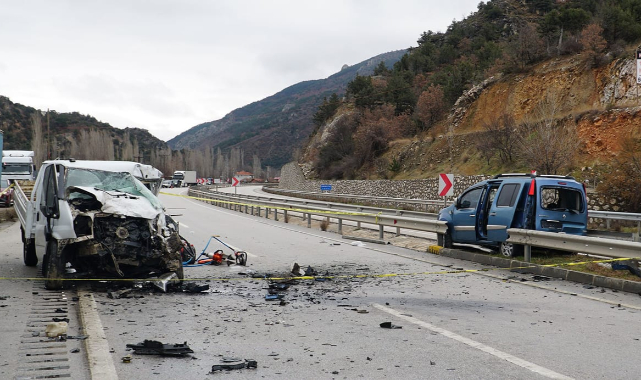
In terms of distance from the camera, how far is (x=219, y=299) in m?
8.06

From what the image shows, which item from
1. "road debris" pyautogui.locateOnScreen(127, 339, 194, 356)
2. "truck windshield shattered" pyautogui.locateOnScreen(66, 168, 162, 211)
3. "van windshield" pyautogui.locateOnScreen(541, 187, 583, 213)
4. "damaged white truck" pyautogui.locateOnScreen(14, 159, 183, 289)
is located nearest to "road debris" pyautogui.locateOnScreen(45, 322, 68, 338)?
"road debris" pyautogui.locateOnScreen(127, 339, 194, 356)

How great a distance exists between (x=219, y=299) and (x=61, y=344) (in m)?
2.71

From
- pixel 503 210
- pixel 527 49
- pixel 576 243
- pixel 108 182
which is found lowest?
pixel 576 243

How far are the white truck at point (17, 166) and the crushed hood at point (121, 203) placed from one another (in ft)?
109

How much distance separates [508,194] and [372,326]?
707 cm

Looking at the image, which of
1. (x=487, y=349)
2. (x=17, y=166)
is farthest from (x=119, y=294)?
(x=17, y=166)

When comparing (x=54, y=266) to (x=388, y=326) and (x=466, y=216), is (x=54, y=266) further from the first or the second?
(x=466, y=216)

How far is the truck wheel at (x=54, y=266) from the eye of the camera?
834 cm

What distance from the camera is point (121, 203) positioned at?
8.66 meters

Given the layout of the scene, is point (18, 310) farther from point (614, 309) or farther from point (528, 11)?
point (528, 11)

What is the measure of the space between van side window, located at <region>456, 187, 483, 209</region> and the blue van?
30cm

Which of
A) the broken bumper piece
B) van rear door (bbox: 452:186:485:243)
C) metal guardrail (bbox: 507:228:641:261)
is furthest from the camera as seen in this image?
van rear door (bbox: 452:186:485:243)

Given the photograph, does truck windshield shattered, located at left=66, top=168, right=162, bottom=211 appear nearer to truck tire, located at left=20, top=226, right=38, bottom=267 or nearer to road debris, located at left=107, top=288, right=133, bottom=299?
road debris, located at left=107, top=288, right=133, bottom=299

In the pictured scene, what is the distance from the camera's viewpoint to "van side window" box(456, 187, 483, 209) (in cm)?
A: 1341
